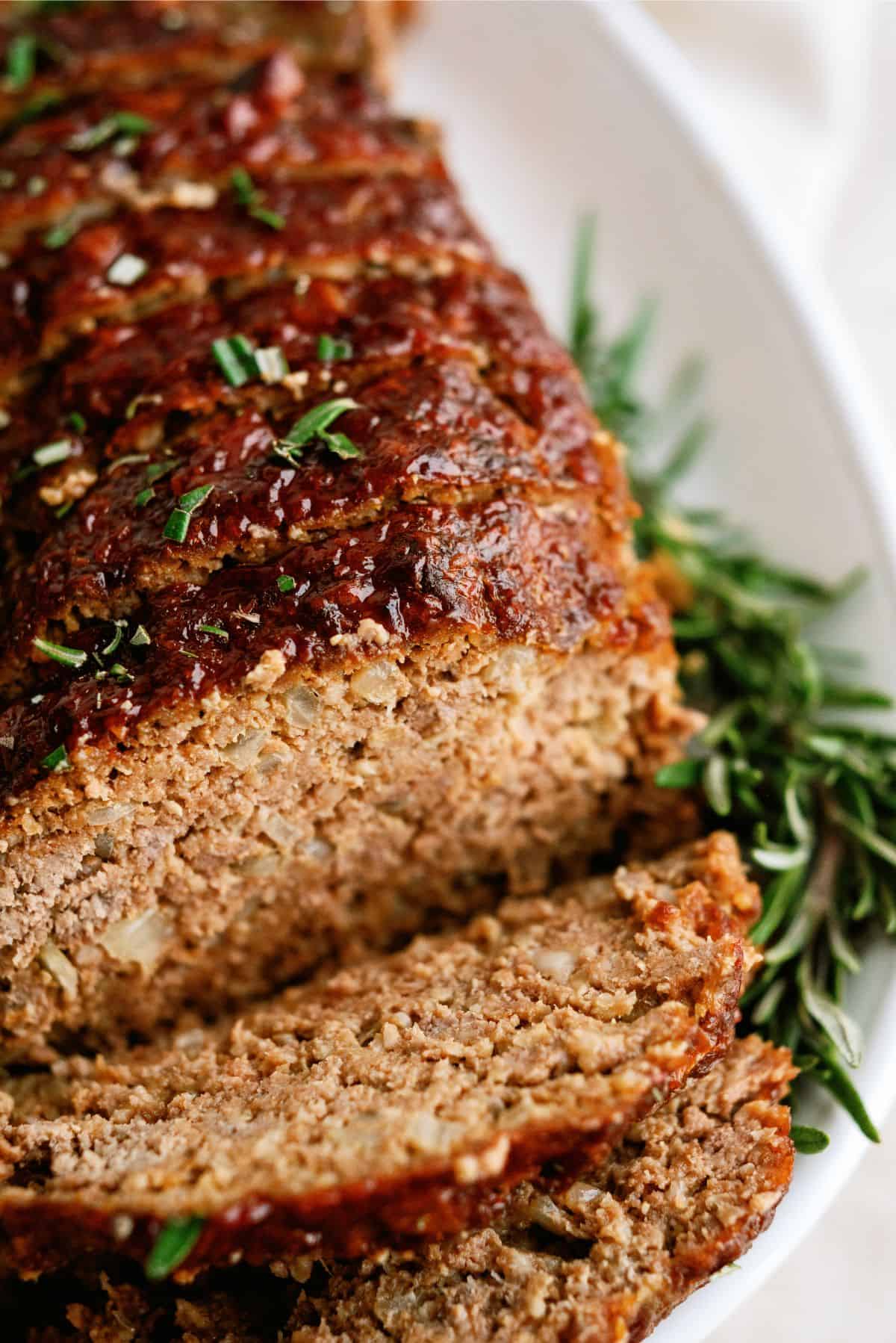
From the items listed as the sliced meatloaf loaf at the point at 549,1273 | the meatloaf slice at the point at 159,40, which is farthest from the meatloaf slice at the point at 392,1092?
the meatloaf slice at the point at 159,40

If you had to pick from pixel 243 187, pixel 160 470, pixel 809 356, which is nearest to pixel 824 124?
pixel 809 356

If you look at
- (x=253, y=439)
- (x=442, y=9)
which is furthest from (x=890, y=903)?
(x=442, y=9)

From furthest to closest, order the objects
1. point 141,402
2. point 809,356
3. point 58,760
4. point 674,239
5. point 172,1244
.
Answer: point 674,239, point 809,356, point 141,402, point 58,760, point 172,1244

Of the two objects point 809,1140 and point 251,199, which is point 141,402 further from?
point 809,1140

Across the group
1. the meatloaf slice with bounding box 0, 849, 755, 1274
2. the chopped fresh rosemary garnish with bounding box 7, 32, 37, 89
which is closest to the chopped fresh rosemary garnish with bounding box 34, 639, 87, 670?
the meatloaf slice with bounding box 0, 849, 755, 1274

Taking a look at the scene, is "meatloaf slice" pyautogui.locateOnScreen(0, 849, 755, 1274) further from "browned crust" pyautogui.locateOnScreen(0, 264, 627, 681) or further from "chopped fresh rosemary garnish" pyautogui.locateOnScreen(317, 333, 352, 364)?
"chopped fresh rosemary garnish" pyautogui.locateOnScreen(317, 333, 352, 364)

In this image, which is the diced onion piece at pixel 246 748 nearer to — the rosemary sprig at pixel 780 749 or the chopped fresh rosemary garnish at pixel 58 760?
the chopped fresh rosemary garnish at pixel 58 760
